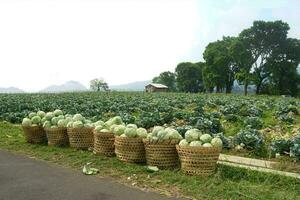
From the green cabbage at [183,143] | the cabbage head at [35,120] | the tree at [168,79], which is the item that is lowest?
the green cabbage at [183,143]

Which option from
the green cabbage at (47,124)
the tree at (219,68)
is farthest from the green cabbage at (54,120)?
the tree at (219,68)

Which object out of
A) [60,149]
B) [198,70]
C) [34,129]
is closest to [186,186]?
[60,149]

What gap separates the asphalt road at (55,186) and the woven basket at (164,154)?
3.98 feet

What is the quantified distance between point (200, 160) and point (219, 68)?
66363 millimetres

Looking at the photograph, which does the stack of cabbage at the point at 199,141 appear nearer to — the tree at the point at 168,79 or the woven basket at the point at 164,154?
the woven basket at the point at 164,154

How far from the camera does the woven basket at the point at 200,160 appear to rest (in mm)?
8367

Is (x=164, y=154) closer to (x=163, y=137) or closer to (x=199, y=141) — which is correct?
(x=163, y=137)

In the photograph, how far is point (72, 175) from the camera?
886 centimetres

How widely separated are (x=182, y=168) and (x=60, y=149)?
4.18 metres

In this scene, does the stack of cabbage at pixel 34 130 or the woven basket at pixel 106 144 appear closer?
the woven basket at pixel 106 144

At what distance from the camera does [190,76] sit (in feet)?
318

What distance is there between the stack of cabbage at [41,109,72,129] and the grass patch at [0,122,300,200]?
1.96m

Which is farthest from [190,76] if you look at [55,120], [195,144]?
[195,144]

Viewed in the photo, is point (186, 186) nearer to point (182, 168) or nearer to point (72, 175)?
point (182, 168)
